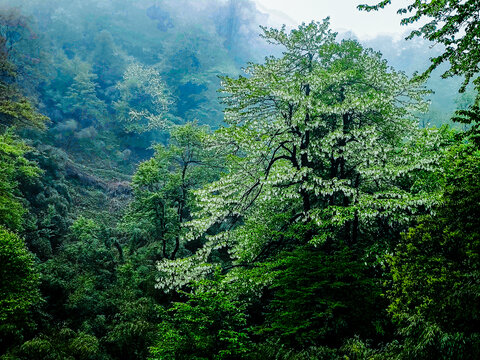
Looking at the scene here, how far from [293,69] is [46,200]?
21.9 meters

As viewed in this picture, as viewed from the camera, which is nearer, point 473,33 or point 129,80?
point 473,33

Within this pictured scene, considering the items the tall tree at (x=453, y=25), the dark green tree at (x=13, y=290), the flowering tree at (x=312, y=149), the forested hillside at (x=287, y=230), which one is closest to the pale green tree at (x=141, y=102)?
the forested hillside at (x=287, y=230)

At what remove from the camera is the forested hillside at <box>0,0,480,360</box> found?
5.52 meters

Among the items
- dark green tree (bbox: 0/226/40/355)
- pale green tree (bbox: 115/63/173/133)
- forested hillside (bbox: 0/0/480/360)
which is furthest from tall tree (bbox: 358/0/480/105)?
pale green tree (bbox: 115/63/173/133)

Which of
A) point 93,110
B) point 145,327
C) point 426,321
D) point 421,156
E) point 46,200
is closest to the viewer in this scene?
point 426,321

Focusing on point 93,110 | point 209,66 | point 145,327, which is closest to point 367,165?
point 145,327

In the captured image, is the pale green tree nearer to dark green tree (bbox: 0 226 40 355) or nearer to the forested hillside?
the forested hillside

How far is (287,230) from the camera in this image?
1161cm

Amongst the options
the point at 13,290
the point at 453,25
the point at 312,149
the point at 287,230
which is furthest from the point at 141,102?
the point at 453,25

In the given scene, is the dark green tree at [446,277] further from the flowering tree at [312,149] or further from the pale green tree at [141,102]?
the pale green tree at [141,102]

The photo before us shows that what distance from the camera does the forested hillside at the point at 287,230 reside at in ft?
18.1

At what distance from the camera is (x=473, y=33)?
5.12 m

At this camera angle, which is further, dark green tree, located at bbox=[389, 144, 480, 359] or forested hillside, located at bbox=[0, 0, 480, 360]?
forested hillside, located at bbox=[0, 0, 480, 360]

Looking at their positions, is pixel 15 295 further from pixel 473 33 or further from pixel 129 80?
pixel 129 80
